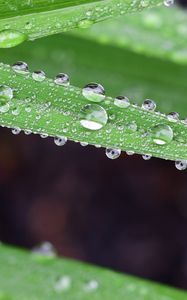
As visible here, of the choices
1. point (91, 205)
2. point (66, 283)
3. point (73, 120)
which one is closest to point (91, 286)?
point (66, 283)

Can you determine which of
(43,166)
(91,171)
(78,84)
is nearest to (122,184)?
(91,171)

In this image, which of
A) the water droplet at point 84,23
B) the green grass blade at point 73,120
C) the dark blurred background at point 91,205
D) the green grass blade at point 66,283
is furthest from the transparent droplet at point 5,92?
the dark blurred background at point 91,205

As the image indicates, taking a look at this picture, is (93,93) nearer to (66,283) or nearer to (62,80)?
(62,80)

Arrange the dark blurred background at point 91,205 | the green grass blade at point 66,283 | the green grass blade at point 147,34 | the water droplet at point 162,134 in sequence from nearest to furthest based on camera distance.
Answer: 1. the water droplet at point 162,134
2. the green grass blade at point 66,283
3. the green grass blade at point 147,34
4. the dark blurred background at point 91,205

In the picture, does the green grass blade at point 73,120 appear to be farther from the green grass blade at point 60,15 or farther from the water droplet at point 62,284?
the water droplet at point 62,284

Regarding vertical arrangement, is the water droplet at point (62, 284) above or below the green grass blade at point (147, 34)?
below

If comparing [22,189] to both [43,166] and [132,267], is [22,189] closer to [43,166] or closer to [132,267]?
[43,166]
